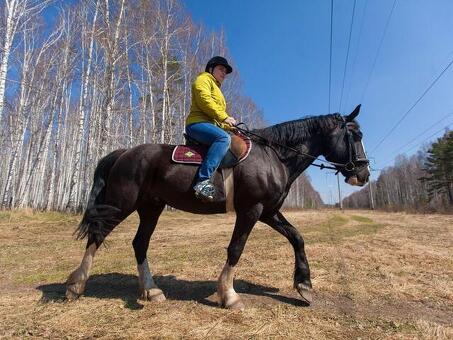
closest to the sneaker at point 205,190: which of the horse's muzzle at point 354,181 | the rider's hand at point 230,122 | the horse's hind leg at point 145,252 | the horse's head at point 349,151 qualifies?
the rider's hand at point 230,122

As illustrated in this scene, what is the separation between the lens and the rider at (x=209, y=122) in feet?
13.2

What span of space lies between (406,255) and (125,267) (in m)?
5.24

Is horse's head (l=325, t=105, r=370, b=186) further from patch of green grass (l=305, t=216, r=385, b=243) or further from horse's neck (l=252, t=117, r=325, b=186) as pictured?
patch of green grass (l=305, t=216, r=385, b=243)

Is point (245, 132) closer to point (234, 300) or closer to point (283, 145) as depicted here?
point (283, 145)

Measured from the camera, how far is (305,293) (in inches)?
153

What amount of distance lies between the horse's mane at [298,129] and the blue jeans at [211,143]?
0.69 m

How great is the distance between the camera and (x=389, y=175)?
310 feet

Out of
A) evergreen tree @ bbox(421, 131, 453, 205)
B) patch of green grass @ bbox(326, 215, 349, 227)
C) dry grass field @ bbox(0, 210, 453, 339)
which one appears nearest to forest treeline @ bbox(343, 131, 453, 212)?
evergreen tree @ bbox(421, 131, 453, 205)

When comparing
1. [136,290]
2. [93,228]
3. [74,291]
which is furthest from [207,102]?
[74,291]

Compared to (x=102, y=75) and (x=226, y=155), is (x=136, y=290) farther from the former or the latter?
(x=102, y=75)

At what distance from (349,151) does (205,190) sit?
6.86ft

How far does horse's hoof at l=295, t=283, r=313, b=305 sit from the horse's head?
160 cm

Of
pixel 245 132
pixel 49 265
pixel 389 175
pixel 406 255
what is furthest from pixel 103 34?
pixel 389 175

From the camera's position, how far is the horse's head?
4547mm
